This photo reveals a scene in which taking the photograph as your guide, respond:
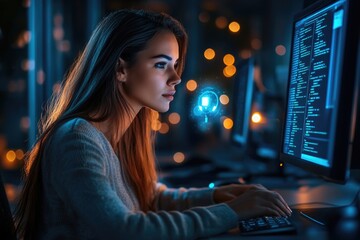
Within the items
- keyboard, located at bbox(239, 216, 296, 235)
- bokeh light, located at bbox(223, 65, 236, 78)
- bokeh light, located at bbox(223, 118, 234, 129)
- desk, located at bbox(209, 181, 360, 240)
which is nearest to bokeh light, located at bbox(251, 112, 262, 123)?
bokeh light, located at bbox(223, 118, 234, 129)

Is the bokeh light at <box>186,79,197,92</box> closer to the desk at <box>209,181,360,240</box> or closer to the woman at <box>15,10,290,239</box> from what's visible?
the woman at <box>15,10,290,239</box>

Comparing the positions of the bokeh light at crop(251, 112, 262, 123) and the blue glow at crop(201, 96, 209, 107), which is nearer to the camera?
the blue glow at crop(201, 96, 209, 107)

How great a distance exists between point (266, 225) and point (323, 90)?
13.9 inches

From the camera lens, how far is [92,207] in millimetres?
1011

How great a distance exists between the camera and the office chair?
114 centimetres

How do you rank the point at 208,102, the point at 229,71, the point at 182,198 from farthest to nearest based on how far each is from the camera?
the point at 229,71, the point at 208,102, the point at 182,198

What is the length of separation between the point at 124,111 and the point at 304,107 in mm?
515

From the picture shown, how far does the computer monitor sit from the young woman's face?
0.36 m

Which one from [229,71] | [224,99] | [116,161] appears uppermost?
[229,71]

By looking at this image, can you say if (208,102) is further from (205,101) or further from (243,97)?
(243,97)

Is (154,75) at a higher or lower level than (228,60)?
lower

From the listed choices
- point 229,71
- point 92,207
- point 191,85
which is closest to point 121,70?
point 92,207

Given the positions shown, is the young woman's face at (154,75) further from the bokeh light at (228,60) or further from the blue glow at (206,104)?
the bokeh light at (228,60)

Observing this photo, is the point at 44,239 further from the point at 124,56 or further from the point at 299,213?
the point at 299,213
